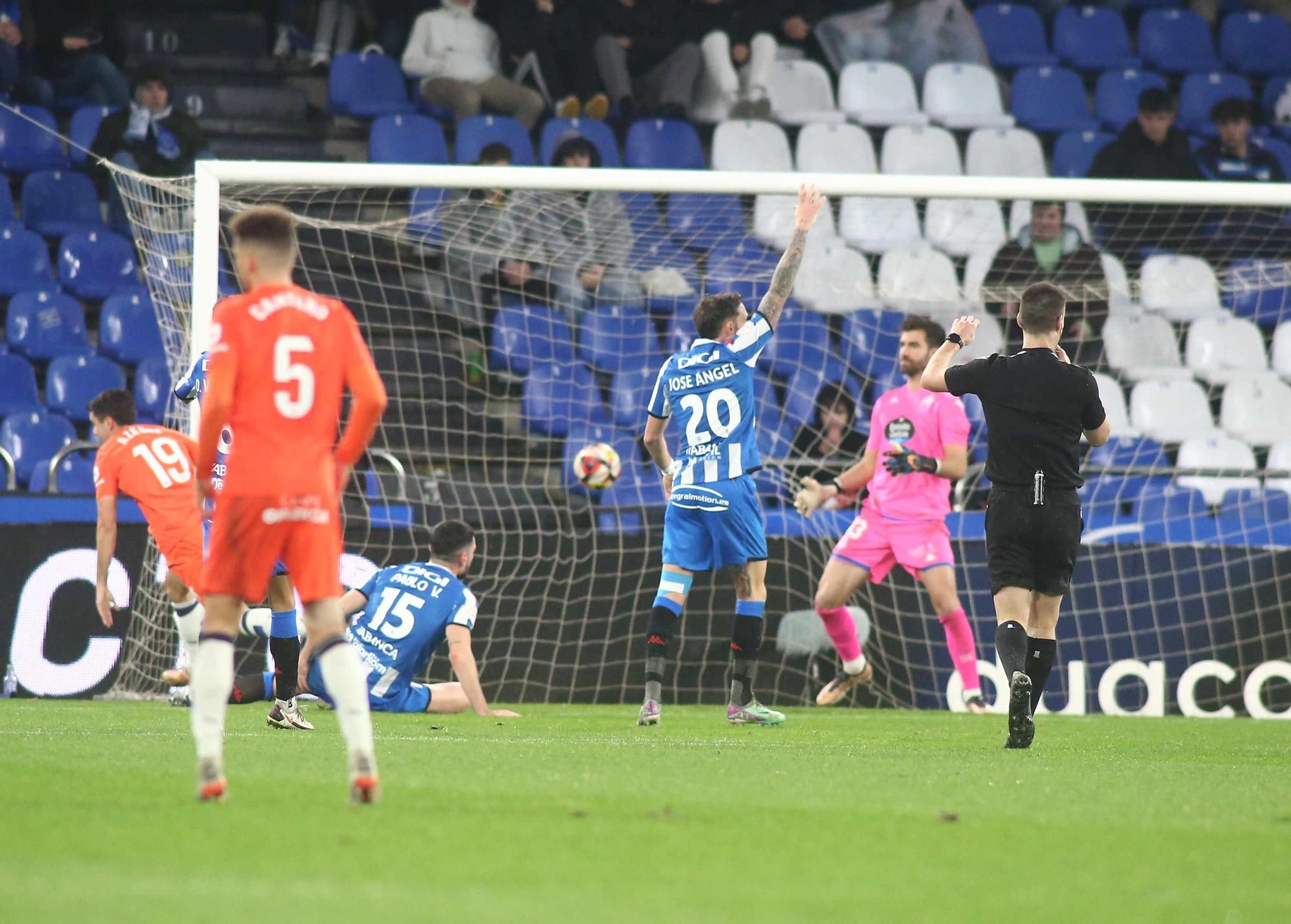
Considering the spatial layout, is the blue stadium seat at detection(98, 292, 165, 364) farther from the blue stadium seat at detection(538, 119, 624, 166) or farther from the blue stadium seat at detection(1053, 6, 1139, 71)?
the blue stadium seat at detection(1053, 6, 1139, 71)

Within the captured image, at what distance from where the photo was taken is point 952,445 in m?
9.39

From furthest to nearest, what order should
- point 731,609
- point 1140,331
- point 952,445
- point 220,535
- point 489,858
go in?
point 1140,331 → point 731,609 → point 952,445 → point 220,535 → point 489,858

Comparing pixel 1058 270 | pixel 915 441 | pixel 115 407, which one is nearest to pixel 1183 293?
pixel 1058 270

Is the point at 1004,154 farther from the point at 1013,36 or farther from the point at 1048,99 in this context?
the point at 1013,36

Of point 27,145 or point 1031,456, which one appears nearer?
point 1031,456

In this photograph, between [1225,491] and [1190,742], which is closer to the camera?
[1190,742]

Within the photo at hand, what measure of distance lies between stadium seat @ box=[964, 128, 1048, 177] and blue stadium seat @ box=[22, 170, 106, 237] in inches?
302

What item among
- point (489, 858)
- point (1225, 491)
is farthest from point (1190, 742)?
point (489, 858)

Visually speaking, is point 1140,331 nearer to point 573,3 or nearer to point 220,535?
point 573,3

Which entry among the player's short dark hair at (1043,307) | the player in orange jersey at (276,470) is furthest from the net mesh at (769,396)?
the player in orange jersey at (276,470)

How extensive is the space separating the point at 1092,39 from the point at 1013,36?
0.82m

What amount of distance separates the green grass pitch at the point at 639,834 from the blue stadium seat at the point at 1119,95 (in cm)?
1026

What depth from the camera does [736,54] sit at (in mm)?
15375

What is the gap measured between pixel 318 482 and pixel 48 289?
899cm
